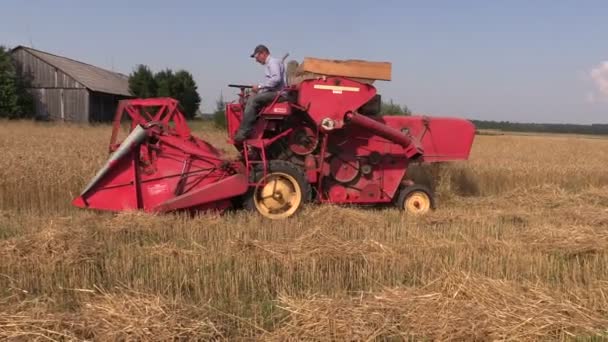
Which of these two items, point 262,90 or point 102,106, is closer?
point 262,90

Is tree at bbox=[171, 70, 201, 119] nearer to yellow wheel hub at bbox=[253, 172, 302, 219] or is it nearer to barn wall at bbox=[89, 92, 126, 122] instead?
barn wall at bbox=[89, 92, 126, 122]

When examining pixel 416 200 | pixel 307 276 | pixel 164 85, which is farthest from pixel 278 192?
pixel 164 85

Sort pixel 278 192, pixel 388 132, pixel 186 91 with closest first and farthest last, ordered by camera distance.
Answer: pixel 278 192
pixel 388 132
pixel 186 91

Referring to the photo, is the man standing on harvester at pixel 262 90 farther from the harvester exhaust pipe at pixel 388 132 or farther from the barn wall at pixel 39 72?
the barn wall at pixel 39 72

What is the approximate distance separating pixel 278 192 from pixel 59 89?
108 feet

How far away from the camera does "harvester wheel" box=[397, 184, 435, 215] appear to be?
8.31m

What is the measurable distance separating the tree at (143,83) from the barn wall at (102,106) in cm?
139

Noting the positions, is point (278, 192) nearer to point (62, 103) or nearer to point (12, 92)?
point (12, 92)

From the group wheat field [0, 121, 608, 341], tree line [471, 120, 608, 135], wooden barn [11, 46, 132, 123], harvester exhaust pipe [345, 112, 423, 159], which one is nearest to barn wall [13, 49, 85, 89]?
wooden barn [11, 46, 132, 123]

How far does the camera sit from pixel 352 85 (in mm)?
7781

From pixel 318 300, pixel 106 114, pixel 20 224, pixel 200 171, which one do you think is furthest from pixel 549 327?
pixel 106 114

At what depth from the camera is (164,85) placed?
40156mm

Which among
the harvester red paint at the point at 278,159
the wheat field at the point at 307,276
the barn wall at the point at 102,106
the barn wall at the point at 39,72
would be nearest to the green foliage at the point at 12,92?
the barn wall at the point at 39,72

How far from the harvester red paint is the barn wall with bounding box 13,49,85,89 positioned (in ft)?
104
